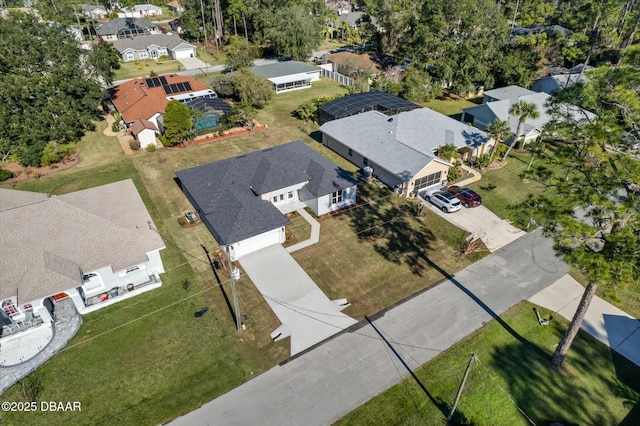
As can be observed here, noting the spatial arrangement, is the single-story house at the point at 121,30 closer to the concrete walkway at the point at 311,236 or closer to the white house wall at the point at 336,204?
the concrete walkway at the point at 311,236

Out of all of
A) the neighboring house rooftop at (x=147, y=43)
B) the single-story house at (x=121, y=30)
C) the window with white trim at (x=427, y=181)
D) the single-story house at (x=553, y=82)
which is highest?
the single-story house at (x=121, y=30)

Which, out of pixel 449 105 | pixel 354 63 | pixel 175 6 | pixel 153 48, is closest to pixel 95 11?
pixel 175 6

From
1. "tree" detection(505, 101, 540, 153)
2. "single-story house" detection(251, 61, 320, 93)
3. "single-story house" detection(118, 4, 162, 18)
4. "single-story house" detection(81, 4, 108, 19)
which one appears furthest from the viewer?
"single-story house" detection(118, 4, 162, 18)

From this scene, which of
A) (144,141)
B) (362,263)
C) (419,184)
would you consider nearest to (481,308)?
(362,263)

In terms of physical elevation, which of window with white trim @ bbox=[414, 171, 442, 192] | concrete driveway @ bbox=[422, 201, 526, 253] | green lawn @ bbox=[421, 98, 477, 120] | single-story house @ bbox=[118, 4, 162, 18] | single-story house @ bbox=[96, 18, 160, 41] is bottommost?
concrete driveway @ bbox=[422, 201, 526, 253]

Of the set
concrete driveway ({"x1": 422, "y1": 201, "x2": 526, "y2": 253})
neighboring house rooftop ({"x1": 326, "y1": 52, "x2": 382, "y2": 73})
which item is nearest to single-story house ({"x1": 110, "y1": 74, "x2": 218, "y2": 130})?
neighboring house rooftop ({"x1": 326, "y1": 52, "x2": 382, "y2": 73})

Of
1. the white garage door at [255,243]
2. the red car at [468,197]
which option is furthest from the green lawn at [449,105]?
the white garage door at [255,243]

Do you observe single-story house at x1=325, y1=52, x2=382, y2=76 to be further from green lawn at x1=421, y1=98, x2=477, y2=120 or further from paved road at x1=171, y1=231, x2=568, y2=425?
paved road at x1=171, y1=231, x2=568, y2=425
